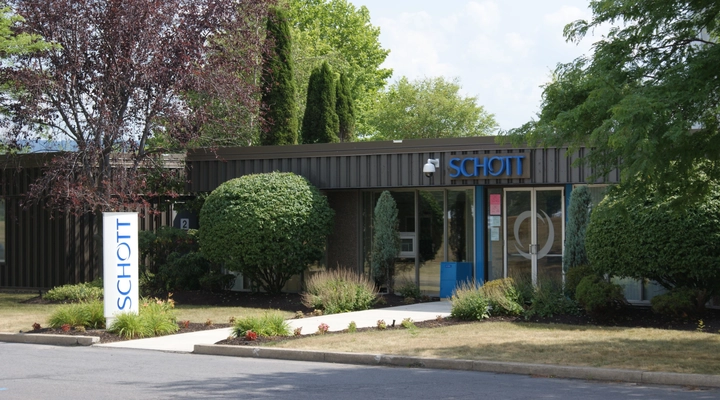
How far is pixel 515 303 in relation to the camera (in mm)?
15797

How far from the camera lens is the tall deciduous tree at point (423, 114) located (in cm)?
6000

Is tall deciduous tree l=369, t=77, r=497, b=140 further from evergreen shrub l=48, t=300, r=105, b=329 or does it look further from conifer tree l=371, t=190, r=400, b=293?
evergreen shrub l=48, t=300, r=105, b=329

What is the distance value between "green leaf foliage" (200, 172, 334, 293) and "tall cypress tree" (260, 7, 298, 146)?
6.63 metres

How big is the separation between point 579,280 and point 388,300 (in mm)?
4873

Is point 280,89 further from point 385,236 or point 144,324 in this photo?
point 144,324

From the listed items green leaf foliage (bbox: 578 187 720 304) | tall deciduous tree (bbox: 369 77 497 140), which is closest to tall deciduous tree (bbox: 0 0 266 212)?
green leaf foliage (bbox: 578 187 720 304)

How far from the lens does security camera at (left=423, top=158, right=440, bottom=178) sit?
19625mm

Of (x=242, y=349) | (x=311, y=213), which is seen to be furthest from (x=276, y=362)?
(x=311, y=213)

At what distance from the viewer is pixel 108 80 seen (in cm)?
2089

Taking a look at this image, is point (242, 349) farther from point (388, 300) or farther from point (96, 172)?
point (96, 172)

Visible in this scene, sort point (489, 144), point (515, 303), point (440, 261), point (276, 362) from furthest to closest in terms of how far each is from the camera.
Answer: point (440, 261) < point (489, 144) < point (515, 303) < point (276, 362)

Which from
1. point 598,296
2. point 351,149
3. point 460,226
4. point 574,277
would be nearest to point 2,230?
point 351,149

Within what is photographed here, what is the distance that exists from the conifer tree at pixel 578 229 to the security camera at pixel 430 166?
11.6 feet

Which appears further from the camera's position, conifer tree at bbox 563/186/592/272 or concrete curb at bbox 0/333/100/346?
conifer tree at bbox 563/186/592/272
